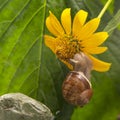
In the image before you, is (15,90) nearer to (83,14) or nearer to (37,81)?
(37,81)

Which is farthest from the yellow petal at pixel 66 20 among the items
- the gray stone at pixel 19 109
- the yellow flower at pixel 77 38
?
the gray stone at pixel 19 109

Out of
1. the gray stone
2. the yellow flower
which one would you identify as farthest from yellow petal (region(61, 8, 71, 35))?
the gray stone

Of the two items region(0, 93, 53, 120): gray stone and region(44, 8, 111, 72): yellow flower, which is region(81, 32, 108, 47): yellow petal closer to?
region(44, 8, 111, 72): yellow flower

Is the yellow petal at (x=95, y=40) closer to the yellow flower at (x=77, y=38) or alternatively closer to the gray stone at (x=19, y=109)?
the yellow flower at (x=77, y=38)

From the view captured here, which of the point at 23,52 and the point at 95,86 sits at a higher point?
the point at 23,52

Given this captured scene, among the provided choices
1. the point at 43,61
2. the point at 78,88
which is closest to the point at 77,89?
the point at 78,88

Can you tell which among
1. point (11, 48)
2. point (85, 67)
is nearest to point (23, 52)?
point (11, 48)

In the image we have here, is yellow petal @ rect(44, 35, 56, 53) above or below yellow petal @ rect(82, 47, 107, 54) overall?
above
